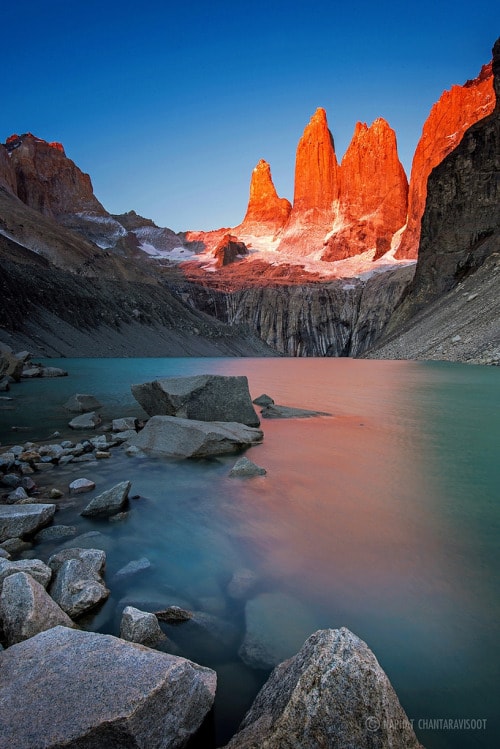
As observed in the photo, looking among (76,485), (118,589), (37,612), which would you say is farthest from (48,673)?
(76,485)

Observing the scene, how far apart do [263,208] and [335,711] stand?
7533 inches

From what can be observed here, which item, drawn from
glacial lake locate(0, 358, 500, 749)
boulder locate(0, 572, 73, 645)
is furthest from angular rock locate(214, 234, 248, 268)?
boulder locate(0, 572, 73, 645)

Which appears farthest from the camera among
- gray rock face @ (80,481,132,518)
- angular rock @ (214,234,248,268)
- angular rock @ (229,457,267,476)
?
angular rock @ (214,234,248,268)

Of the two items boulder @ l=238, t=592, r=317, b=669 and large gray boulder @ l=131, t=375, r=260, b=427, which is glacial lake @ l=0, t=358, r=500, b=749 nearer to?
boulder @ l=238, t=592, r=317, b=669

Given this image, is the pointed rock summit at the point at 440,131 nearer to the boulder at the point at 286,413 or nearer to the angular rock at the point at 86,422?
the boulder at the point at 286,413

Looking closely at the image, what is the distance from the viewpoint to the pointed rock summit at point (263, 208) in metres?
175

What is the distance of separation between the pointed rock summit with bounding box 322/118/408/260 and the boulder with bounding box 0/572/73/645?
129m

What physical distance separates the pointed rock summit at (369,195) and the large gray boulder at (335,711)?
130 metres

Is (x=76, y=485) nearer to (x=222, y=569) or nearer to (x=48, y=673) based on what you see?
(x=222, y=569)

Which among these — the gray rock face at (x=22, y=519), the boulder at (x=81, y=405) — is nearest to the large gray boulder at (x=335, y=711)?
the gray rock face at (x=22, y=519)

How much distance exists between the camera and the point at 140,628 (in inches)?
103

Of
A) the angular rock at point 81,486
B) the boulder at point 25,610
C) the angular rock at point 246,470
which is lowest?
the angular rock at point 81,486

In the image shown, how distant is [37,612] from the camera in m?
2.50

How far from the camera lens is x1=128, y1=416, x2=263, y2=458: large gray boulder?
739 cm
